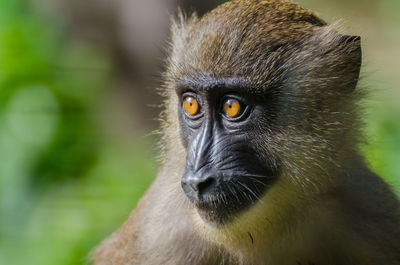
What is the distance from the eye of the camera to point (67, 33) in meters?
13.5

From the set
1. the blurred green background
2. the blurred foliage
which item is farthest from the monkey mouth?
the blurred foliage

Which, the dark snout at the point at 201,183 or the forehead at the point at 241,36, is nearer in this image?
the dark snout at the point at 201,183

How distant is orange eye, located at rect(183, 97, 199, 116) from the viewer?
215 inches

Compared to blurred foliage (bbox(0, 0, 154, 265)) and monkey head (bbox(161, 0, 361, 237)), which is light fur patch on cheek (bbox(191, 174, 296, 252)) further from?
blurred foliage (bbox(0, 0, 154, 265))

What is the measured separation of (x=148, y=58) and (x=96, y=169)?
264 centimetres

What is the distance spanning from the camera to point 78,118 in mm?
11992

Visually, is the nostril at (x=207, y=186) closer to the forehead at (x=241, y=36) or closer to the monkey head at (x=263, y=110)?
the monkey head at (x=263, y=110)

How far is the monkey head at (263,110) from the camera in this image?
16.5 feet

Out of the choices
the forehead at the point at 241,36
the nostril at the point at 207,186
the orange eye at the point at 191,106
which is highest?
the forehead at the point at 241,36

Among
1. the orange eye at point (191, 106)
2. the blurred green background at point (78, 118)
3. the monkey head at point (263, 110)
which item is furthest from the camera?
the blurred green background at point (78, 118)

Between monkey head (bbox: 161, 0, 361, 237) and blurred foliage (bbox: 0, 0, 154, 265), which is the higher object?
monkey head (bbox: 161, 0, 361, 237)

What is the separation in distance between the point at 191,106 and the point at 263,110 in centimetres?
59

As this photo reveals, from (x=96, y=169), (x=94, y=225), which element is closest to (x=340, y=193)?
(x=94, y=225)

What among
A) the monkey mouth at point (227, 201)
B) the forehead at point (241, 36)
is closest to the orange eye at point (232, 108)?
the forehead at point (241, 36)
